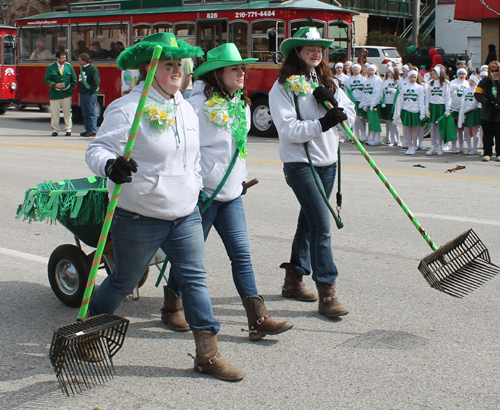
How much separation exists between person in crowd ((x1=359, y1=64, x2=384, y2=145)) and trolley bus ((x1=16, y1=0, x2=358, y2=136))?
2031 mm

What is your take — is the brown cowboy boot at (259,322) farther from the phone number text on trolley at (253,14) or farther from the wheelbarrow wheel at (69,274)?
the phone number text on trolley at (253,14)

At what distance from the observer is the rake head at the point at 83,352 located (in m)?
3.46

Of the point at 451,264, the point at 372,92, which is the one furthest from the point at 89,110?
the point at 451,264

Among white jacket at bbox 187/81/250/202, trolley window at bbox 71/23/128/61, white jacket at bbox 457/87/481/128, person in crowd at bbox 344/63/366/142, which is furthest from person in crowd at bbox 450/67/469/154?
white jacket at bbox 187/81/250/202

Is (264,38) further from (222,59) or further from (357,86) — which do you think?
(222,59)

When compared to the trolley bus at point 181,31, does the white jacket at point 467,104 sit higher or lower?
lower

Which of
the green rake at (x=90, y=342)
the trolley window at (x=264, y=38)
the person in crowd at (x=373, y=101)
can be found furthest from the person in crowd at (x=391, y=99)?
the green rake at (x=90, y=342)

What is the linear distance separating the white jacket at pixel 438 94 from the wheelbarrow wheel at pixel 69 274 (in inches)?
402

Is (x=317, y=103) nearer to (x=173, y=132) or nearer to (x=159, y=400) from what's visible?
(x=173, y=132)

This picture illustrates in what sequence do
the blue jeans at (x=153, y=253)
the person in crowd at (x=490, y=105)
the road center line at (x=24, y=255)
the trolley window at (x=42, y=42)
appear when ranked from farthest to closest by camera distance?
the trolley window at (x=42, y=42), the person in crowd at (x=490, y=105), the road center line at (x=24, y=255), the blue jeans at (x=153, y=253)

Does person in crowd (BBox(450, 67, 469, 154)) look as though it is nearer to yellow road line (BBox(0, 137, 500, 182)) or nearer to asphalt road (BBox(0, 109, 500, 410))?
yellow road line (BBox(0, 137, 500, 182))

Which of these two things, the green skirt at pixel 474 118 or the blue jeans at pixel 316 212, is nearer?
the blue jeans at pixel 316 212

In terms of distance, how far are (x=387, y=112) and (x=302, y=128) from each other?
11124mm

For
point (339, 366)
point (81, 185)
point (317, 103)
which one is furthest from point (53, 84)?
point (339, 366)
